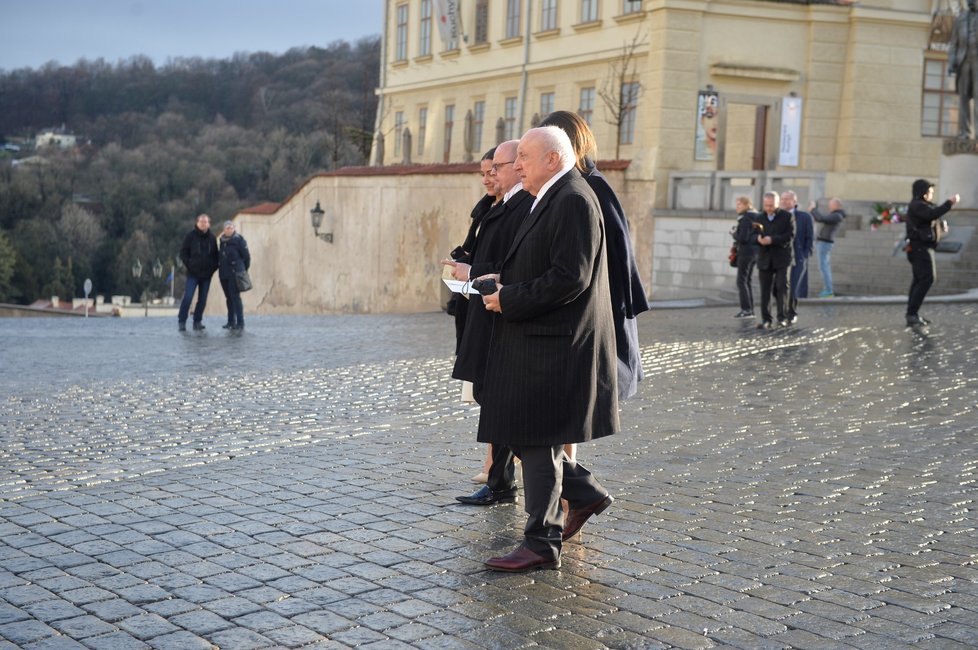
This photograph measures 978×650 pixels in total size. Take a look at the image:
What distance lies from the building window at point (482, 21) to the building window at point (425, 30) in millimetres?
4098

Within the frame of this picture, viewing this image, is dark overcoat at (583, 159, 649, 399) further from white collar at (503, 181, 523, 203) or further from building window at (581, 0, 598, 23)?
building window at (581, 0, 598, 23)

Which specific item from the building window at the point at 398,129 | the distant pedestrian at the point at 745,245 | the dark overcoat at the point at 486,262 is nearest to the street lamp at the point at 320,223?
the building window at the point at 398,129

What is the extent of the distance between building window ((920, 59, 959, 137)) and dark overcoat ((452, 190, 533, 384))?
28532 millimetres

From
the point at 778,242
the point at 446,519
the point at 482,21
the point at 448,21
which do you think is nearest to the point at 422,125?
the point at 448,21

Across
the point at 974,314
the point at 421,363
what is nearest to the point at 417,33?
the point at 974,314

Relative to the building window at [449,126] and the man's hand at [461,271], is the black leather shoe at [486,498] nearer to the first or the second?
the man's hand at [461,271]

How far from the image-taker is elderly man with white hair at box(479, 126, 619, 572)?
19.2ft

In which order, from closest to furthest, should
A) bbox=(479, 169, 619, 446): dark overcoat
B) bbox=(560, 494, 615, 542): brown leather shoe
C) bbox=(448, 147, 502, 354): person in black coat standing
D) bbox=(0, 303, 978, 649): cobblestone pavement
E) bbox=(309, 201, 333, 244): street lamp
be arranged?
bbox=(0, 303, 978, 649): cobblestone pavement
bbox=(479, 169, 619, 446): dark overcoat
bbox=(560, 494, 615, 542): brown leather shoe
bbox=(448, 147, 502, 354): person in black coat standing
bbox=(309, 201, 333, 244): street lamp

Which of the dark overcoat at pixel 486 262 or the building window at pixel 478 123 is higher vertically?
the building window at pixel 478 123

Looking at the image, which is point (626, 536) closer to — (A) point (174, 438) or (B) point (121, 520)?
(B) point (121, 520)

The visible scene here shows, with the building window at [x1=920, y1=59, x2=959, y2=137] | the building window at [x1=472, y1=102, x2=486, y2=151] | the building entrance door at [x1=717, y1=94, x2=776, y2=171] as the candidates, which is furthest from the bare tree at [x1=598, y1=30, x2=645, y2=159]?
the building window at [x1=472, y1=102, x2=486, y2=151]

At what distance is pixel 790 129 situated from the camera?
3200cm

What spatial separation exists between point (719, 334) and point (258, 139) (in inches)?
3424

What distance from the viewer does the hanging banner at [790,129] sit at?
3180cm
